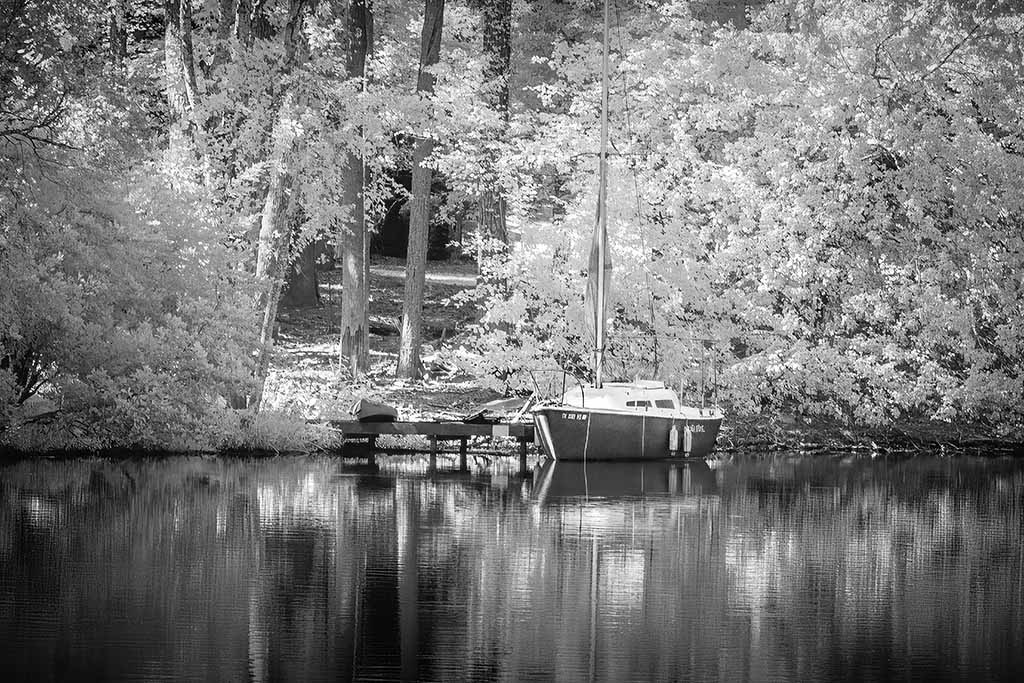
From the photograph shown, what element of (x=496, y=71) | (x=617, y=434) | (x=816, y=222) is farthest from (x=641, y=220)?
(x=617, y=434)

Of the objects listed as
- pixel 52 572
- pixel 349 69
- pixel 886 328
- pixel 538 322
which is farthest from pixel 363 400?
pixel 52 572

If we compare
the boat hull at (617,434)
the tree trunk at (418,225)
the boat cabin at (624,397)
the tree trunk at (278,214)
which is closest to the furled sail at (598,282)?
the boat cabin at (624,397)

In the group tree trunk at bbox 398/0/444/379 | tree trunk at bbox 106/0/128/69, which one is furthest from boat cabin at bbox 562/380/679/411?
tree trunk at bbox 106/0/128/69

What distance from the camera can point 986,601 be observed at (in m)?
16.1

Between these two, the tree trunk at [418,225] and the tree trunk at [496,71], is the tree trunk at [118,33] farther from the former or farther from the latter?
the tree trunk at [496,71]

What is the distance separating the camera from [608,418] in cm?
3089

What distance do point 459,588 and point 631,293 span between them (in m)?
21.0

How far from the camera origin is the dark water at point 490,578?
41.3ft

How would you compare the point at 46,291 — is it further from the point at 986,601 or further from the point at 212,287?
the point at 986,601

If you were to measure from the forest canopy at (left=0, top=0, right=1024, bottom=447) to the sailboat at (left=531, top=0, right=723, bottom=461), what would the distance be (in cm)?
375

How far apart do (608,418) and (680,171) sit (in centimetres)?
866

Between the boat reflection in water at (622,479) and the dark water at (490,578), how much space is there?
165mm

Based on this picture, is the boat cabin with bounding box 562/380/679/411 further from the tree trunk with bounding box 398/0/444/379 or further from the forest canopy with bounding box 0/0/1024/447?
the tree trunk with bounding box 398/0/444/379

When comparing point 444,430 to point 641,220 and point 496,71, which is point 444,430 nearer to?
point 641,220
